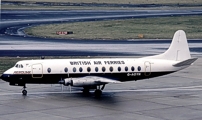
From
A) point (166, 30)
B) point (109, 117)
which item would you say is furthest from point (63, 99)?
point (166, 30)

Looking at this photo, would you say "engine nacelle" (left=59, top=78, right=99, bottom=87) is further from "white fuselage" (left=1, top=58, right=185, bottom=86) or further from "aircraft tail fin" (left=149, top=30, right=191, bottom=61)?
"aircraft tail fin" (left=149, top=30, right=191, bottom=61)

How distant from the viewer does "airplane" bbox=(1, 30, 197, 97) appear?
47.3 meters

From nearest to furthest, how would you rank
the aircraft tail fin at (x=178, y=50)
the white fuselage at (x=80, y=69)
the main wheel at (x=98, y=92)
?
the white fuselage at (x=80, y=69)
the main wheel at (x=98, y=92)
the aircraft tail fin at (x=178, y=50)

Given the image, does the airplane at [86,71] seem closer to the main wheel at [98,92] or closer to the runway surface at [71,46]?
the main wheel at [98,92]

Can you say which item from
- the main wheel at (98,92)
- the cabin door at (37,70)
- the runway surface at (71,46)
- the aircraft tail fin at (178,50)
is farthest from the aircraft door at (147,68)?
the runway surface at (71,46)

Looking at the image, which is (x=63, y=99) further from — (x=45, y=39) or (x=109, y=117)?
(x=45, y=39)

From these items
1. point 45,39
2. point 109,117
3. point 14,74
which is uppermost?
point 45,39

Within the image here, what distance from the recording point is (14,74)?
1864 inches

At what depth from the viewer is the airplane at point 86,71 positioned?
47.3m

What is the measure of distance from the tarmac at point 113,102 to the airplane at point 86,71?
4.37 ft

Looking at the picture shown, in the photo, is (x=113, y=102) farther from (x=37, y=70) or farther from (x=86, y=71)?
(x=37, y=70)

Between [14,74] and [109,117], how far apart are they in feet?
37.9

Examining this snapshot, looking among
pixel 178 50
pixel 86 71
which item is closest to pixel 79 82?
pixel 86 71

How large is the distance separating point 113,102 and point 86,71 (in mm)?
4284
